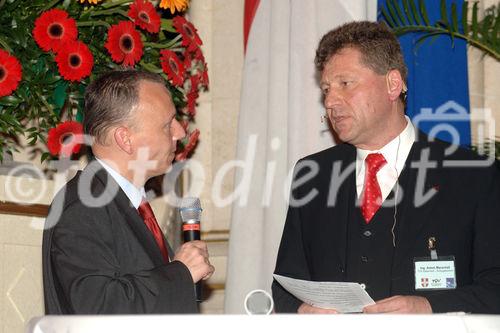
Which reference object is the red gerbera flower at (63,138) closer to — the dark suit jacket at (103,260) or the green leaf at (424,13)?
the dark suit jacket at (103,260)

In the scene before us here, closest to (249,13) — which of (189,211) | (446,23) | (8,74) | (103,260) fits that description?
(446,23)

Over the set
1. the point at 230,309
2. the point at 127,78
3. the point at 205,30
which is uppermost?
the point at 205,30

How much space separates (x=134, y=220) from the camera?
2.90 metres

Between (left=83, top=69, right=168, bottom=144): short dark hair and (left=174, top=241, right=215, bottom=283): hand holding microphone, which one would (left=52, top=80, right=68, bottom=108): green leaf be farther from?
(left=174, top=241, right=215, bottom=283): hand holding microphone

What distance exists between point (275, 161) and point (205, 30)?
1.16 m

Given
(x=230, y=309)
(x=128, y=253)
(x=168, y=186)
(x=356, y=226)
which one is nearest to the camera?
(x=128, y=253)

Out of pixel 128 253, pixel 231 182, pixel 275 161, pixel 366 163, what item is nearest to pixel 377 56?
pixel 366 163

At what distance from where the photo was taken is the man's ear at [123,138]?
298cm

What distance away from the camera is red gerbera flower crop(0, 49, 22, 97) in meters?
3.40

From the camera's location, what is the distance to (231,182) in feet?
16.3

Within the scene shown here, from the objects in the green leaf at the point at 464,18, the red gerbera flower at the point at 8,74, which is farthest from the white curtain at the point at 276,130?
the red gerbera flower at the point at 8,74

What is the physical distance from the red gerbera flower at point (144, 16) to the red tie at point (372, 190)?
41.5 inches

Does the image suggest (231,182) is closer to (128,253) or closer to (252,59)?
(252,59)

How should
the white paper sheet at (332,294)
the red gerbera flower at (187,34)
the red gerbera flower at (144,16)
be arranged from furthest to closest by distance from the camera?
the red gerbera flower at (187,34) → the red gerbera flower at (144,16) → the white paper sheet at (332,294)
